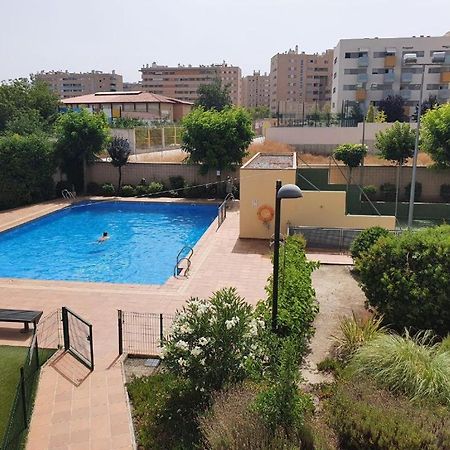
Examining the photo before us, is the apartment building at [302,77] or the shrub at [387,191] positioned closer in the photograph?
the shrub at [387,191]

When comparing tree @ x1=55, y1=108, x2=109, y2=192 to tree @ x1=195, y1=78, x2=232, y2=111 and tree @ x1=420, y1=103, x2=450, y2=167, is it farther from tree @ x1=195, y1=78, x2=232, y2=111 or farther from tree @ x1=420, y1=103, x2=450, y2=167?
tree @ x1=195, y1=78, x2=232, y2=111

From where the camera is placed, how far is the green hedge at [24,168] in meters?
25.9

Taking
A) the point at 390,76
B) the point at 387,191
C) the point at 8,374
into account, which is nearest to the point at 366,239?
the point at 8,374

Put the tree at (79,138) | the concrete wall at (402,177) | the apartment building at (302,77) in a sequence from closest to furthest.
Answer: the concrete wall at (402,177)
the tree at (79,138)
the apartment building at (302,77)

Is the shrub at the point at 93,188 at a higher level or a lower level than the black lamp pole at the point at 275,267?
lower

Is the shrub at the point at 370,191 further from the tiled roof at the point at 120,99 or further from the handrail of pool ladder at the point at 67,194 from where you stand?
the tiled roof at the point at 120,99

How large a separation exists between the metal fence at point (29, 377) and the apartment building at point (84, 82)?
153091 mm

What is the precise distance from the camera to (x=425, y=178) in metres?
27.3

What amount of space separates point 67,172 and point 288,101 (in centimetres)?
8979

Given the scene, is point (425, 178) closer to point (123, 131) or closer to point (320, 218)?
point (320, 218)

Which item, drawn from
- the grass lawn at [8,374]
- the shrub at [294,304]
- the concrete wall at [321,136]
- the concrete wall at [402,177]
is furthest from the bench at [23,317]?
the concrete wall at [321,136]

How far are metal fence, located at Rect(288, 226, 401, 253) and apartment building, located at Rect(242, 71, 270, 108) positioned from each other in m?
149

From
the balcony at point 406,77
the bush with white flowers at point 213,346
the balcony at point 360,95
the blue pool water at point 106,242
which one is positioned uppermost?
the balcony at point 406,77

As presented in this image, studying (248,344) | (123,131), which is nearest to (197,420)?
(248,344)
